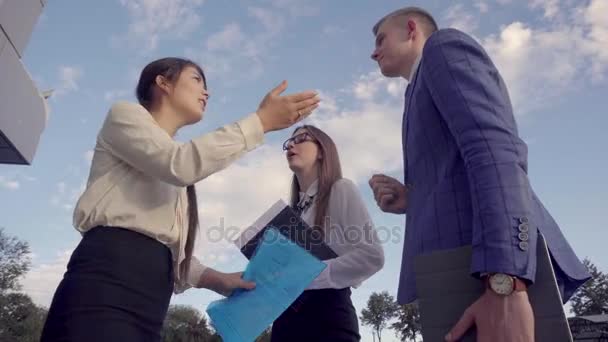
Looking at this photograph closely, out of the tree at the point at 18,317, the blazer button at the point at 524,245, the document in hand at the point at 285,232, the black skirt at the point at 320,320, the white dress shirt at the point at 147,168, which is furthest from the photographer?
the tree at the point at 18,317

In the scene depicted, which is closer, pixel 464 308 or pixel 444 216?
pixel 464 308

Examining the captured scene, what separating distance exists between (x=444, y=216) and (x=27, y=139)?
3477mm

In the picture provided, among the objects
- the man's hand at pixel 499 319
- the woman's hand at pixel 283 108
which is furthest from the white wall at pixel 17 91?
the man's hand at pixel 499 319

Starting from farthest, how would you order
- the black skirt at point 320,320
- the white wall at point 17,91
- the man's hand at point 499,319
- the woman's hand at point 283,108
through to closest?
1. the white wall at point 17,91
2. the black skirt at point 320,320
3. the woman's hand at point 283,108
4. the man's hand at point 499,319

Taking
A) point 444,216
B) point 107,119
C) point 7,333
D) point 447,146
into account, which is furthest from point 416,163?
point 7,333

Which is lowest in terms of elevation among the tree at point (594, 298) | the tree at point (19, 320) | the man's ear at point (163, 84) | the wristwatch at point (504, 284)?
the wristwatch at point (504, 284)

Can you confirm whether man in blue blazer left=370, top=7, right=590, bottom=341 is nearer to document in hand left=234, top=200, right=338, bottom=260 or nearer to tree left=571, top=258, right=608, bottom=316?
document in hand left=234, top=200, right=338, bottom=260

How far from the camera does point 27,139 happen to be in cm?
376

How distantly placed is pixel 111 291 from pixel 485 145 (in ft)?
4.93

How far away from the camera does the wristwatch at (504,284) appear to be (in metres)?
1.47

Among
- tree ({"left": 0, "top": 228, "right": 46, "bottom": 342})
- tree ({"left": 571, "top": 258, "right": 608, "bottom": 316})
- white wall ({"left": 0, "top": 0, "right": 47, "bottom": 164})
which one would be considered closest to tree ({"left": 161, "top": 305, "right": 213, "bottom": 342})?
tree ({"left": 0, "top": 228, "right": 46, "bottom": 342})

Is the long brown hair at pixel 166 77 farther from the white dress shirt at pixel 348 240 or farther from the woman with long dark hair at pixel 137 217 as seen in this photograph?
the white dress shirt at pixel 348 240

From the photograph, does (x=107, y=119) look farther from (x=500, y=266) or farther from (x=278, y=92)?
(x=500, y=266)

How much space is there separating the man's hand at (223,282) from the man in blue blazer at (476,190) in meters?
0.89
